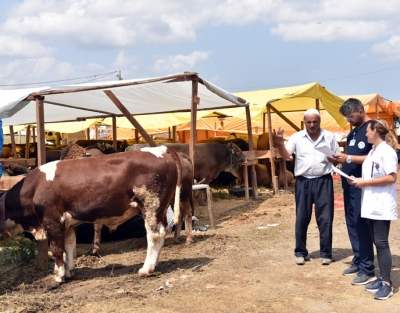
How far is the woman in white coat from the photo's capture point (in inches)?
187

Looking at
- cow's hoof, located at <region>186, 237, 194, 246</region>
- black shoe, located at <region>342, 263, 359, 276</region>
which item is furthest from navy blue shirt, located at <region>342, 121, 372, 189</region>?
cow's hoof, located at <region>186, 237, 194, 246</region>

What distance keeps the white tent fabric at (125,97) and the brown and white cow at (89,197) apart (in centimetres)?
157

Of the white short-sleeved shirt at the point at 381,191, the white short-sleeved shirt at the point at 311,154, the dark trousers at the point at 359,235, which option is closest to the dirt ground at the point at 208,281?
the dark trousers at the point at 359,235

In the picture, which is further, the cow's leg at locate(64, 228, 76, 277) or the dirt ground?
the cow's leg at locate(64, 228, 76, 277)

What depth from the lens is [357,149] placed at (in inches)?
215

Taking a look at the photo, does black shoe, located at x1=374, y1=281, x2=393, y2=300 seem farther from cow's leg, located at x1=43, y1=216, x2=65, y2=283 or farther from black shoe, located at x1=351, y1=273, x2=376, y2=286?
cow's leg, located at x1=43, y1=216, x2=65, y2=283

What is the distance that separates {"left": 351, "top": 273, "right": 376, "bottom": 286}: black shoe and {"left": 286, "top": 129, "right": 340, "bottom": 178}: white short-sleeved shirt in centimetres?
128

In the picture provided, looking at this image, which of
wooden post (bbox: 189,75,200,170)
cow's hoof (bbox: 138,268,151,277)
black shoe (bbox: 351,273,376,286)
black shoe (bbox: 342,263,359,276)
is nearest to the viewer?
black shoe (bbox: 351,273,376,286)

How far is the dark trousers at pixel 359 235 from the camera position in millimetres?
5297

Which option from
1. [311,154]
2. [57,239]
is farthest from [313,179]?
[57,239]

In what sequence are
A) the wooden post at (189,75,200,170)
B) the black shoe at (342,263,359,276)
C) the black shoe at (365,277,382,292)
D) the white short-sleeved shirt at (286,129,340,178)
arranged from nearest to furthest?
1. the black shoe at (365,277,382,292)
2. the black shoe at (342,263,359,276)
3. the white short-sleeved shirt at (286,129,340,178)
4. the wooden post at (189,75,200,170)

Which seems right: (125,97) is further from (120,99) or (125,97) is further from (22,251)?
(22,251)

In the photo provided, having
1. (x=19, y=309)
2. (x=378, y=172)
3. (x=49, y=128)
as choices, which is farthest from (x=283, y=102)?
(x=19, y=309)

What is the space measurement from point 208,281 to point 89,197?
172cm
